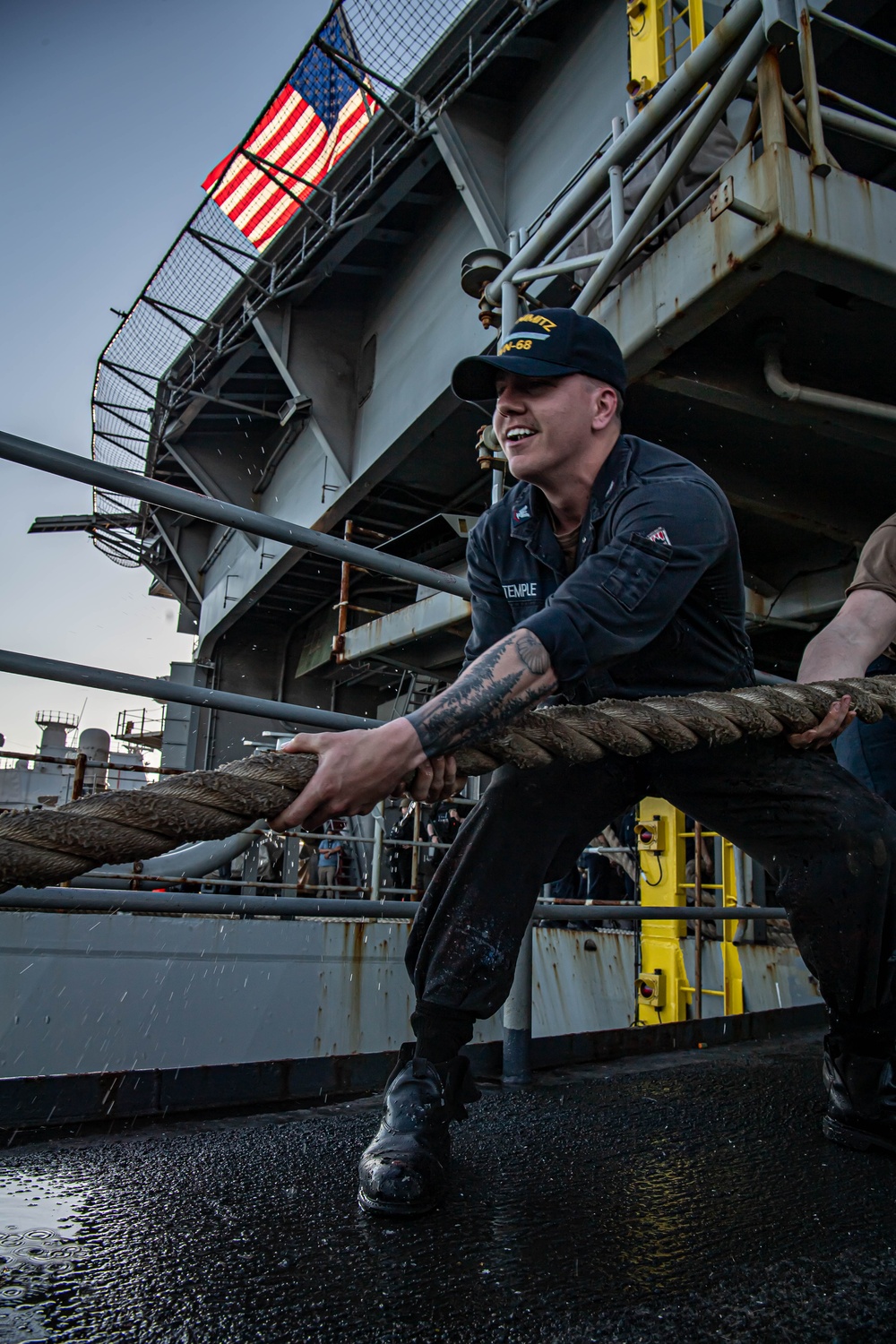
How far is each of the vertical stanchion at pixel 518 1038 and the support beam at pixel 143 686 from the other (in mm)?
893

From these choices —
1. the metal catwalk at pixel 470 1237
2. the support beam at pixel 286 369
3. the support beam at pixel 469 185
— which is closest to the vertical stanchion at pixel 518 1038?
the metal catwalk at pixel 470 1237

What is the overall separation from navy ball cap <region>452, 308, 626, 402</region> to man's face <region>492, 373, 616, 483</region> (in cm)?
3

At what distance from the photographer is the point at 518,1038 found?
7.40 feet

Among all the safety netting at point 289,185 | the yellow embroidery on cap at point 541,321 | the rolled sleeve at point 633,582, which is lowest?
the rolled sleeve at point 633,582

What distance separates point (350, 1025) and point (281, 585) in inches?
338

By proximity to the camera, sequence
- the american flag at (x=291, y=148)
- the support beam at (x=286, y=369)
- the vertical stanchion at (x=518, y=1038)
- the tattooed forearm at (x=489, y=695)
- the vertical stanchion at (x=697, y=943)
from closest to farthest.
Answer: the tattooed forearm at (x=489, y=695), the vertical stanchion at (x=518, y=1038), the vertical stanchion at (x=697, y=943), the american flag at (x=291, y=148), the support beam at (x=286, y=369)

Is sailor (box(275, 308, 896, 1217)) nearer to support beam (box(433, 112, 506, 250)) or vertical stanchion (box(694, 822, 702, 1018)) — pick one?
vertical stanchion (box(694, 822, 702, 1018))

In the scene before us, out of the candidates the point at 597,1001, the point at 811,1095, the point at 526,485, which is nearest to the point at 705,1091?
the point at 811,1095

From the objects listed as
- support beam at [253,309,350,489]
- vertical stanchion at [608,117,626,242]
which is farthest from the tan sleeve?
support beam at [253,309,350,489]

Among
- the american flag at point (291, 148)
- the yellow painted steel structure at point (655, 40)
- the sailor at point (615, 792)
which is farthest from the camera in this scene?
the american flag at point (291, 148)

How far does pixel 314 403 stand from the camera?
374 inches

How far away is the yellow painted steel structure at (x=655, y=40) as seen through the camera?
16.4 ft

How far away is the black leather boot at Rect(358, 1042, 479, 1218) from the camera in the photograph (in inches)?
47.7

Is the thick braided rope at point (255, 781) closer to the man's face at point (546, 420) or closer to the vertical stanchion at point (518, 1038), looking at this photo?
the man's face at point (546, 420)
